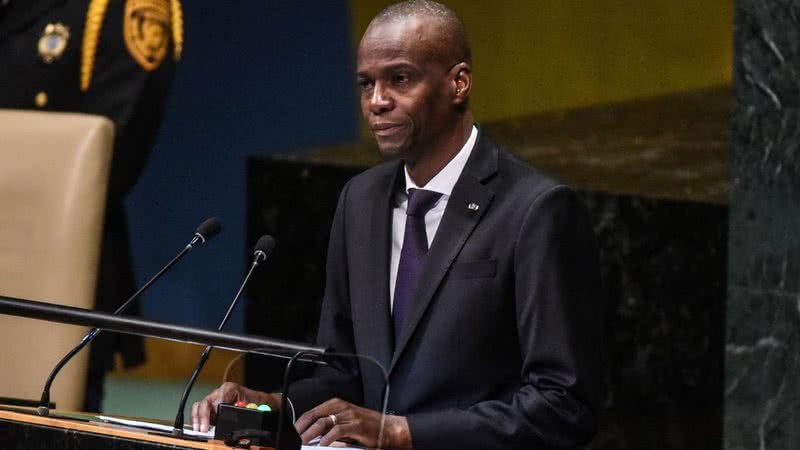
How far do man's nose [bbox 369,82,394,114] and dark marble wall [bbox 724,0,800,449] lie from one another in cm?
108

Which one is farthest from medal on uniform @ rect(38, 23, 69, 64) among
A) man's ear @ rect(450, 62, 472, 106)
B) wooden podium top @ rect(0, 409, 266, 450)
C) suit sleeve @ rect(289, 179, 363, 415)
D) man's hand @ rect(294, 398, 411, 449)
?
man's hand @ rect(294, 398, 411, 449)

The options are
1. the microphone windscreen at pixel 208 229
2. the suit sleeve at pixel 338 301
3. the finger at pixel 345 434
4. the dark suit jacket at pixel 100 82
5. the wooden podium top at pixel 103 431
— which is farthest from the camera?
the dark suit jacket at pixel 100 82

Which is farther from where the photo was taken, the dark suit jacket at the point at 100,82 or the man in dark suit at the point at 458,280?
the dark suit jacket at the point at 100,82

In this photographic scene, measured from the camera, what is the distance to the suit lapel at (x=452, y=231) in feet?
8.68

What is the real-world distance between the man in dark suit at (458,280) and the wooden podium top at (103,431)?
28cm

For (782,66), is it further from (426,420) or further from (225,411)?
(225,411)

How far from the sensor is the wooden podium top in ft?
7.27

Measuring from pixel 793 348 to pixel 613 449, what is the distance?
3.80ft

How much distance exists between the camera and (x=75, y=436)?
2.29 meters

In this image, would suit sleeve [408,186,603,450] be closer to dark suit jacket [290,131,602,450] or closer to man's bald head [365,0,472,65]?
dark suit jacket [290,131,602,450]

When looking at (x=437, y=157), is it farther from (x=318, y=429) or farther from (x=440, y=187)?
(x=318, y=429)

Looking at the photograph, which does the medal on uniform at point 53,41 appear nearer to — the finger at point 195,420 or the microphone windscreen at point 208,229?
the microphone windscreen at point 208,229

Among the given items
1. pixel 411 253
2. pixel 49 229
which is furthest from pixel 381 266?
pixel 49 229

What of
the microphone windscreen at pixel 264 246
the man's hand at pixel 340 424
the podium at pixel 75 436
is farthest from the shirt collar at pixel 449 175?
the podium at pixel 75 436
